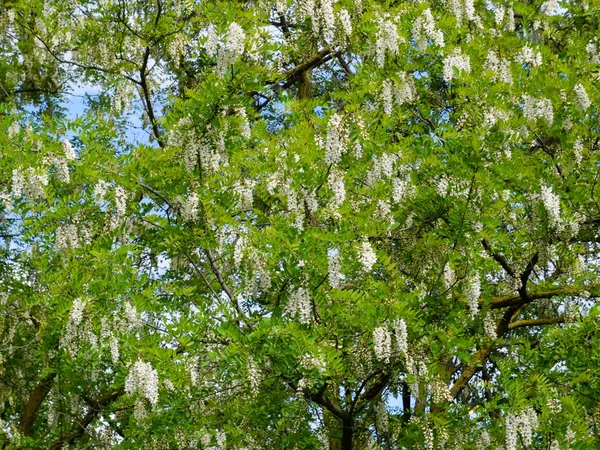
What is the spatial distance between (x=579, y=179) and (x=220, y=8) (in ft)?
16.2

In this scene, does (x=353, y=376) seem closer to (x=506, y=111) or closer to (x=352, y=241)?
(x=352, y=241)

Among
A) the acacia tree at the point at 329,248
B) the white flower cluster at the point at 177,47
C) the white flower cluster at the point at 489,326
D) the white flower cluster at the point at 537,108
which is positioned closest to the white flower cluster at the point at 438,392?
the acacia tree at the point at 329,248

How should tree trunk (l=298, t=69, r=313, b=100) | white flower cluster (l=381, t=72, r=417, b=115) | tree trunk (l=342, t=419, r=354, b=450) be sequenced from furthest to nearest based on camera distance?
1. tree trunk (l=298, t=69, r=313, b=100)
2. white flower cluster (l=381, t=72, r=417, b=115)
3. tree trunk (l=342, t=419, r=354, b=450)

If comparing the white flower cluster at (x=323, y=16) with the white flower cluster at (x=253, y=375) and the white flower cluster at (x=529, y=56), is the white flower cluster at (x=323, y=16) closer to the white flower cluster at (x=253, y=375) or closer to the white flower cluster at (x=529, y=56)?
the white flower cluster at (x=529, y=56)

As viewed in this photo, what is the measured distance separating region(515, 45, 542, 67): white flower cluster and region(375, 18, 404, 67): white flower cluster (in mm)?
2517

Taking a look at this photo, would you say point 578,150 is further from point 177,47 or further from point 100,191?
point 177,47

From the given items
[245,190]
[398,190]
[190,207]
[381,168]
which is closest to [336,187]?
[381,168]

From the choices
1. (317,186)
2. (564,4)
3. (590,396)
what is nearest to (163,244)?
(317,186)

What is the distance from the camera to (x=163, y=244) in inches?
331

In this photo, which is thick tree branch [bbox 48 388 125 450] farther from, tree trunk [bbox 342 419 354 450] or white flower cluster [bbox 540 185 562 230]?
→ white flower cluster [bbox 540 185 562 230]

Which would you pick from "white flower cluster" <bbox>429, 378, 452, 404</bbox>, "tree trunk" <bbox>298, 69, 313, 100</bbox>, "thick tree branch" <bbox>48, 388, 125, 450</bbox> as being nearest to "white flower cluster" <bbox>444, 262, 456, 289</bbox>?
"white flower cluster" <bbox>429, 378, 452, 404</bbox>

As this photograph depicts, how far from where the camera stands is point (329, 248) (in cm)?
765

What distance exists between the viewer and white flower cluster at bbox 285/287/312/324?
7.36 m

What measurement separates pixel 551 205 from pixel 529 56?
281 centimetres
